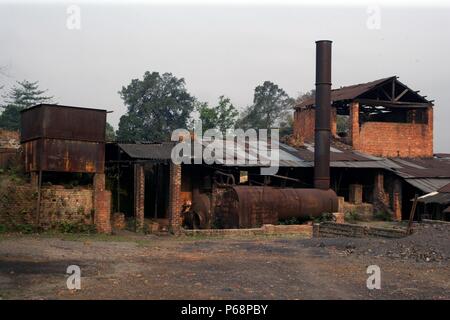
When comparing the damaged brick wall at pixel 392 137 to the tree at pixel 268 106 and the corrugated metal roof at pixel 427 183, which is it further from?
the tree at pixel 268 106

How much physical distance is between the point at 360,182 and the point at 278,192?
9125 mm

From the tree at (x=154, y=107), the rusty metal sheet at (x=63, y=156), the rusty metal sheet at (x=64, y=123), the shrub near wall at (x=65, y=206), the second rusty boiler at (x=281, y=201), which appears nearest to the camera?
the shrub near wall at (x=65, y=206)

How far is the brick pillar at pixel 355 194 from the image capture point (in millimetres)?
29406

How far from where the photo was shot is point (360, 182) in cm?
3075
